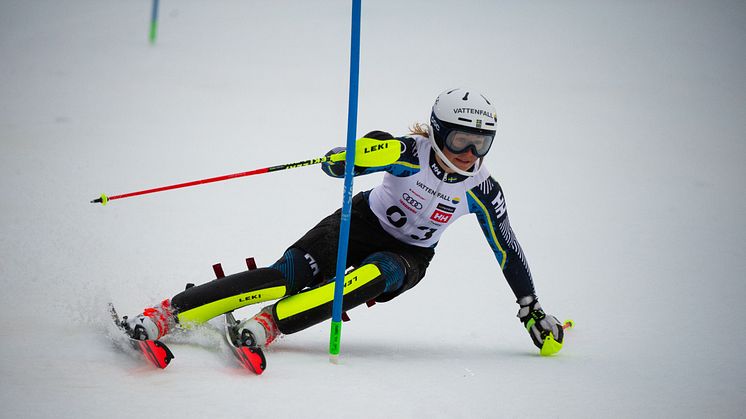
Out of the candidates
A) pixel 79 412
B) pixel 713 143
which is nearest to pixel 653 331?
pixel 79 412

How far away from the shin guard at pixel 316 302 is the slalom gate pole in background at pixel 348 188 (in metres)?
0.08

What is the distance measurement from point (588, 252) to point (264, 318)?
10.6 feet

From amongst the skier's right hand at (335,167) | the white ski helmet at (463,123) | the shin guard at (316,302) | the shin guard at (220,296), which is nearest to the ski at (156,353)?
the shin guard at (220,296)

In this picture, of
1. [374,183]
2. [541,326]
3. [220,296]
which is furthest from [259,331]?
[374,183]

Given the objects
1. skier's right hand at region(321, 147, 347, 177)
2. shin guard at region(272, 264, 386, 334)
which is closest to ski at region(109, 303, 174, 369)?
shin guard at region(272, 264, 386, 334)

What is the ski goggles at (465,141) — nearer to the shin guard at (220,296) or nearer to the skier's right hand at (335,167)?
the skier's right hand at (335,167)

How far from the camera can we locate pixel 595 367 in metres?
3.65

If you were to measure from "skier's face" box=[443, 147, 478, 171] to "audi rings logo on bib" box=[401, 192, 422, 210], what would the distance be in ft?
0.82

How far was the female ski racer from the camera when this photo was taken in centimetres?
322

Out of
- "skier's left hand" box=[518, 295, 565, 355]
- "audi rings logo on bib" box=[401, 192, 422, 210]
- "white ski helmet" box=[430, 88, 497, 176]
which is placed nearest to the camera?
"white ski helmet" box=[430, 88, 497, 176]

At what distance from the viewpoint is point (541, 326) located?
375cm

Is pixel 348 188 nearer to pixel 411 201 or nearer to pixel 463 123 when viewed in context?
pixel 411 201

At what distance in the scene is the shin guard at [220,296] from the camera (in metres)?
3.20

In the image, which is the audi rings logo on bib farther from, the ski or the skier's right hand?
the ski
